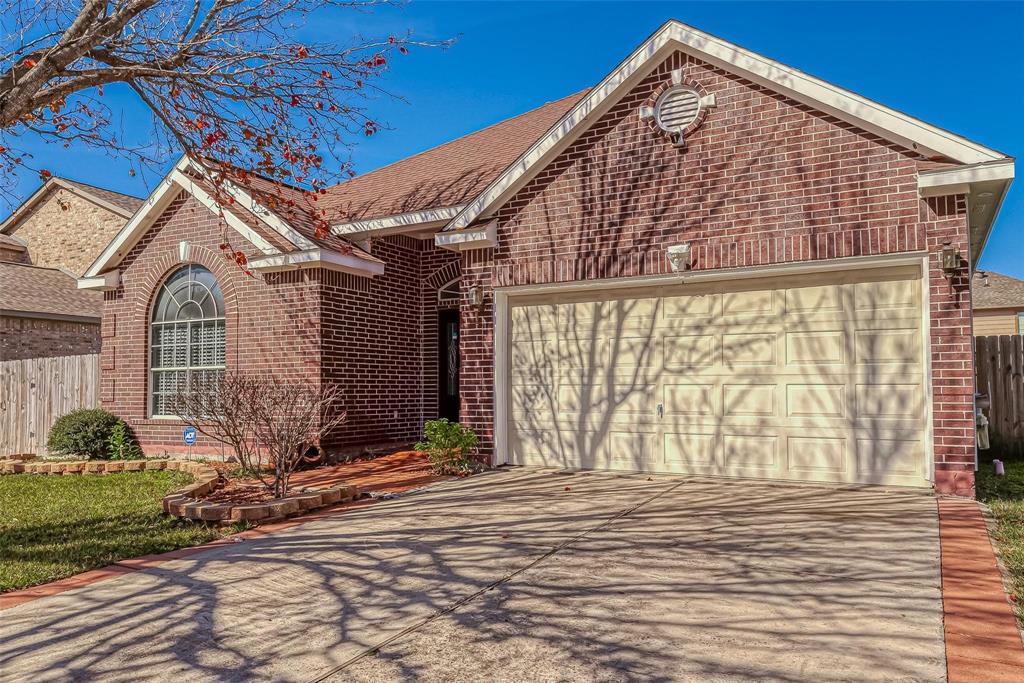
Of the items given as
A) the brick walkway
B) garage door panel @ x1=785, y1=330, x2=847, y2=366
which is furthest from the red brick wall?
the brick walkway

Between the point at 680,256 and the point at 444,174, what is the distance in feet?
19.0

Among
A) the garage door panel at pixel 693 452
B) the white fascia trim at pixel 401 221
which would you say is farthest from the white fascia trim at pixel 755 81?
the garage door panel at pixel 693 452

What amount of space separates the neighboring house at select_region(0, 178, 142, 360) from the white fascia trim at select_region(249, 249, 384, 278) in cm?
822

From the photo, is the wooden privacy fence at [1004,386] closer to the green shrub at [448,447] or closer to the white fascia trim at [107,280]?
the green shrub at [448,447]

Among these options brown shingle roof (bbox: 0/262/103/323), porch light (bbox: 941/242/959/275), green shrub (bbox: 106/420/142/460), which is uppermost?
brown shingle roof (bbox: 0/262/103/323)

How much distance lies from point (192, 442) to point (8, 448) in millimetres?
6055

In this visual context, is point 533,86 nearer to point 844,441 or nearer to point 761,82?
point 761,82

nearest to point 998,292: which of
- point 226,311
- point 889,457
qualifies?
point 889,457

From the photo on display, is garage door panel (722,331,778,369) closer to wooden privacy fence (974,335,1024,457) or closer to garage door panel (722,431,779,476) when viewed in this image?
garage door panel (722,431,779,476)

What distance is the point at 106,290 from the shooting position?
13820 mm

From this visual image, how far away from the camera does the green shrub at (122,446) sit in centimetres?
1304

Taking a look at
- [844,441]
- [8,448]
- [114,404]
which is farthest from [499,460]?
[8,448]

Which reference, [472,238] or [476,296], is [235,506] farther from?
[472,238]

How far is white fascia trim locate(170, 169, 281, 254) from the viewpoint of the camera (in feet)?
38.3
